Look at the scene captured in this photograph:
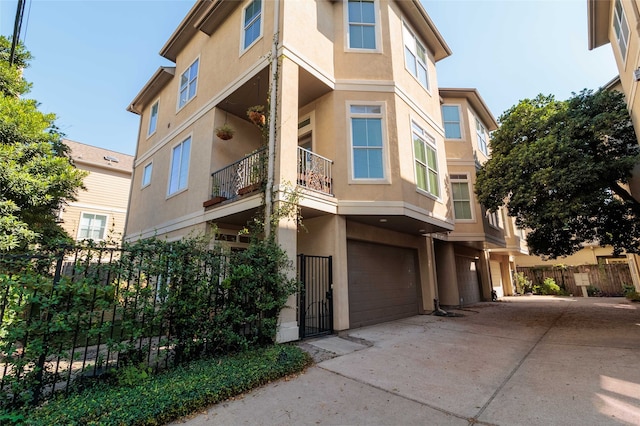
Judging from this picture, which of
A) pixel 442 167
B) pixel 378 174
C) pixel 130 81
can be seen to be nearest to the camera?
pixel 378 174

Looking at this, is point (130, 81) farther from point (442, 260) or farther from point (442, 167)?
point (442, 260)

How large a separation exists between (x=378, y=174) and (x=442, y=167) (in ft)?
13.0

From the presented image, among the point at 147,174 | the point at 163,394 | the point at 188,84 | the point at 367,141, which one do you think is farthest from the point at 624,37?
the point at 147,174

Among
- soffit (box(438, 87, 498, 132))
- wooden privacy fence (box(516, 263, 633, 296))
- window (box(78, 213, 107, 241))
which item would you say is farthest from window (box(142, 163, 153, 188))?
wooden privacy fence (box(516, 263, 633, 296))

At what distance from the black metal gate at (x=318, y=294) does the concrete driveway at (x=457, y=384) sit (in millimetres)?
691

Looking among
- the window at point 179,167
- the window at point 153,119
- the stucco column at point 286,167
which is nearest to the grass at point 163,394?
the stucco column at point 286,167

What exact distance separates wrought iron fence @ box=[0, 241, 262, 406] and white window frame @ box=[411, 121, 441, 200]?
266 inches

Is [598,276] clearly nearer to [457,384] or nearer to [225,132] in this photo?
[457,384]

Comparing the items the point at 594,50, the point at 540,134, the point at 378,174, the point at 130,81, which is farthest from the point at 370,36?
the point at 130,81

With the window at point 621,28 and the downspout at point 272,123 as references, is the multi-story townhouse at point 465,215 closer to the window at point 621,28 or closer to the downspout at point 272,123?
the window at point 621,28

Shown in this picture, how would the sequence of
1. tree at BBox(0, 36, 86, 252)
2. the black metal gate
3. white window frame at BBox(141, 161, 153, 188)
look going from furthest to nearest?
white window frame at BBox(141, 161, 153, 188) < tree at BBox(0, 36, 86, 252) < the black metal gate

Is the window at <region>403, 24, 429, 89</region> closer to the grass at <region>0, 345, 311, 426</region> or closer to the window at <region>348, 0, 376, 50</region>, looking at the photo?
the window at <region>348, 0, 376, 50</region>

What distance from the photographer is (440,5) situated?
36.6 feet

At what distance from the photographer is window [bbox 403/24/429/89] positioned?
10.5 m
